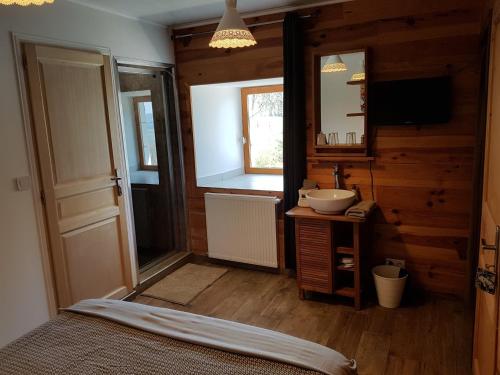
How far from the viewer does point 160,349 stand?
156 cm

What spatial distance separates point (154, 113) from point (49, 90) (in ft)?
4.68

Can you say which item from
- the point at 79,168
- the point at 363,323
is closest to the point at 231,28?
the point at 79,168

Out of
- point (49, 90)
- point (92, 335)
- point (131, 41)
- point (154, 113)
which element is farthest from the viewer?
point (154, 113)

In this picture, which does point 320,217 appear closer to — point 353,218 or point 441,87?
point 353,218

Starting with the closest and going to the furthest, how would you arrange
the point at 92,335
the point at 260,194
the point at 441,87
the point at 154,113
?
the point at 92,335, the point at 441,87, the point at 260,194, the point at 154,113

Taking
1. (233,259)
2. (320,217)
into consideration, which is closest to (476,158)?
(320,217)

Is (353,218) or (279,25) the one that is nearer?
(353,218)

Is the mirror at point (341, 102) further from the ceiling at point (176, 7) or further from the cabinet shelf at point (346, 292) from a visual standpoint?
the cabinet shelf at point (346, 292)

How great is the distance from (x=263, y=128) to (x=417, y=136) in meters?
1.76

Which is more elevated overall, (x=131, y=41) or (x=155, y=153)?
(x=131, y=41)

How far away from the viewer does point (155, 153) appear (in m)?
4.13

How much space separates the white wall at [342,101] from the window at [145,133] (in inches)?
71.3

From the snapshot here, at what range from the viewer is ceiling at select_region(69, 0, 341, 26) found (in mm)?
→ 3008

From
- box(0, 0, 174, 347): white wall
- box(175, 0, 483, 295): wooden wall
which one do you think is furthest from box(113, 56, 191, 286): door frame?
box(175, 0, 483, 295): wooden wall
